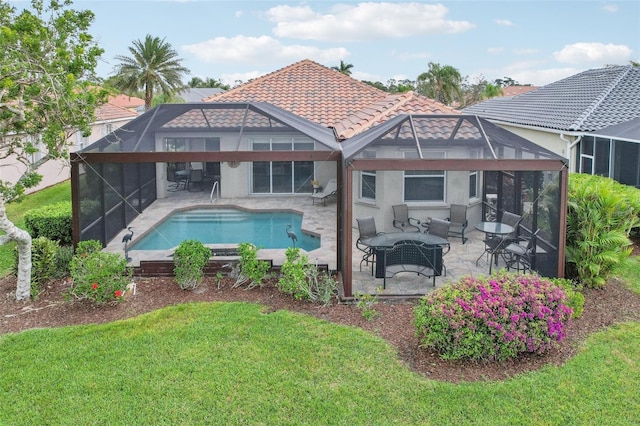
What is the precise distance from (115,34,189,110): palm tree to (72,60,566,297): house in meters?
18.7

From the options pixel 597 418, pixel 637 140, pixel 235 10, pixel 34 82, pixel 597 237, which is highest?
pixel 235 10

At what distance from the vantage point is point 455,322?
7.32 meters

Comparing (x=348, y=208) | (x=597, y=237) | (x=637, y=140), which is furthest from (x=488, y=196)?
(x=348, y=208)

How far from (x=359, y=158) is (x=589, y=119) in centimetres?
1312

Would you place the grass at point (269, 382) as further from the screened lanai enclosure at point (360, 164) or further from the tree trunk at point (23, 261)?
the screened lanai enclosure at point (360, 164)

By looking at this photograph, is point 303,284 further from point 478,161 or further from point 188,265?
point 478,161

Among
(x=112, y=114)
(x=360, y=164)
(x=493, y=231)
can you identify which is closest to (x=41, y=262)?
(x=360, y=164)

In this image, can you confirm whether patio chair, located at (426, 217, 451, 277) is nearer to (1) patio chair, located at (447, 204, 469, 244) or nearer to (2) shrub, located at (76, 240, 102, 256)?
(1) patio chair, located at (447, 204, 469, 244)

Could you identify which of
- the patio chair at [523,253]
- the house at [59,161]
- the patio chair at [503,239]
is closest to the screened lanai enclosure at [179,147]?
the patio chair at [503,239]

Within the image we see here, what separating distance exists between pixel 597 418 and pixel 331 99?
1772 centimetres

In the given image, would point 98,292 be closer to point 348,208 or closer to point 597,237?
point 348,208

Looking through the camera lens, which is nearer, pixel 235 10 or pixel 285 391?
pixel 285 391

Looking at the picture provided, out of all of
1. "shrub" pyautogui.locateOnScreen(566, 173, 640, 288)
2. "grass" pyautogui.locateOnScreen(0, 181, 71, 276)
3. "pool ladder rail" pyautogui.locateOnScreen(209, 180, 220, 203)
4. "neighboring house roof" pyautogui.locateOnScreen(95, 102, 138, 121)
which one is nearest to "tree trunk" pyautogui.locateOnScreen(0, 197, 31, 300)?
"grass" pyautogui.locateOnScreen(0, 181, 71, 276)

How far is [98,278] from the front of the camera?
374 inches
